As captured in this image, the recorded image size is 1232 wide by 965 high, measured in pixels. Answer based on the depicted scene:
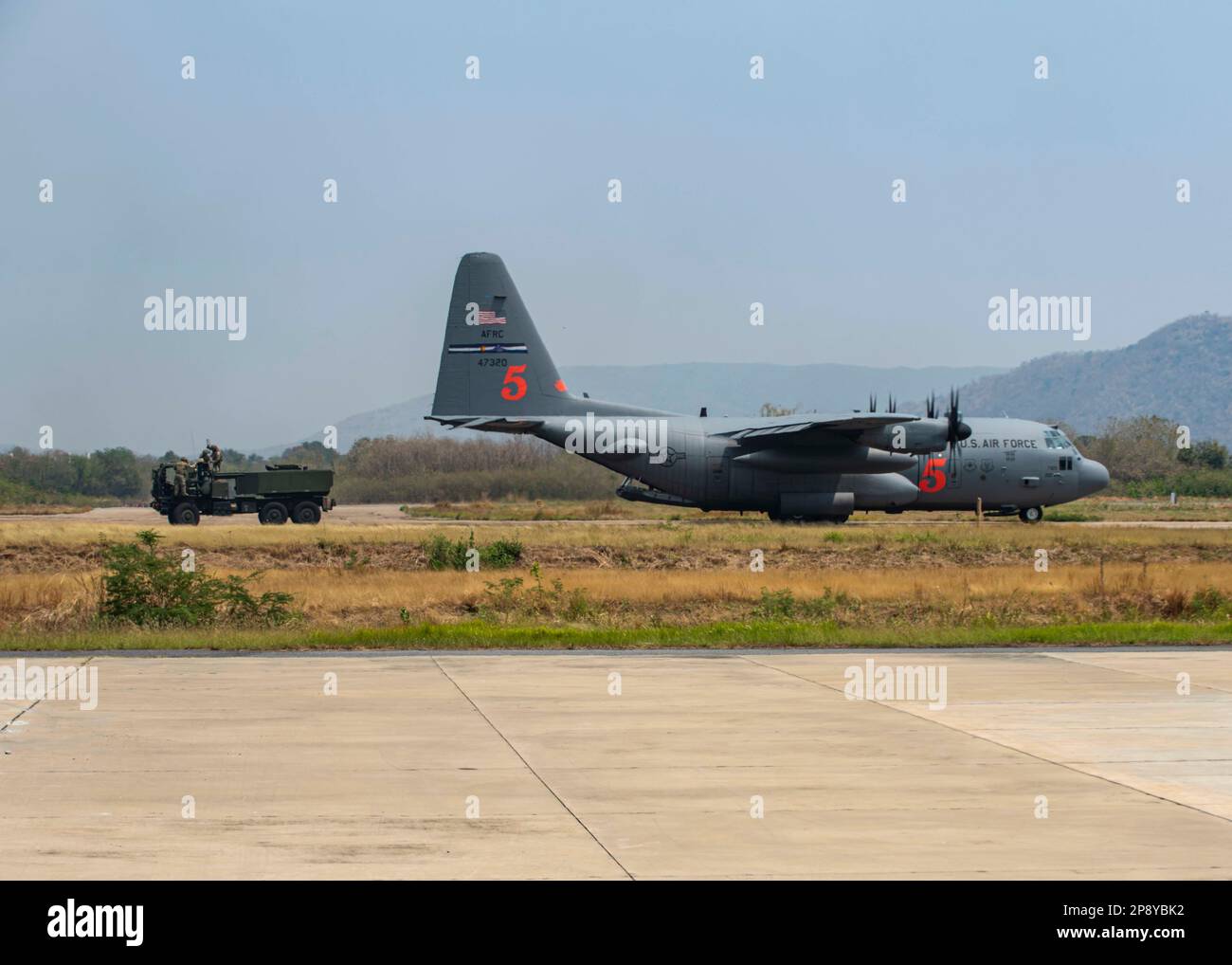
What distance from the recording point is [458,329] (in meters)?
47.4

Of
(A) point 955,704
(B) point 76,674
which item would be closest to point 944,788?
(A) point 955,704

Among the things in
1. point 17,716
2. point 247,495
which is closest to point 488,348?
point 247,495

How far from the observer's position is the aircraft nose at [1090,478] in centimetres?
4953

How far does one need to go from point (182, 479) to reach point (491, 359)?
14.0 metres

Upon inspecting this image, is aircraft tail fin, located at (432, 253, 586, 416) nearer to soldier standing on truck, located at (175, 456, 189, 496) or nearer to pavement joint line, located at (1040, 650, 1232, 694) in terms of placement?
soldier standing on truck, located at (175, 456, 189, 496)

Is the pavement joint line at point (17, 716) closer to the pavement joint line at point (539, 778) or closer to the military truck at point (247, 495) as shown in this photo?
the pavement joint line at point (539, 778)

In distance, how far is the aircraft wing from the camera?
142 ft

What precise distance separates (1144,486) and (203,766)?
9630cm

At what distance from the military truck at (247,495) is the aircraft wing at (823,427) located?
1701 centimetres

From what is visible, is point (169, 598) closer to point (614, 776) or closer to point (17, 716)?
point (17, 716)

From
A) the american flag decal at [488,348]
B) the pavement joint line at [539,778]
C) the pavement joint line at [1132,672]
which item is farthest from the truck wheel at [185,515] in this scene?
the pavement joint line at [1132,672]

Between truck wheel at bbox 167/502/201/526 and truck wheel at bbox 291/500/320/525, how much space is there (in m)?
3.56
